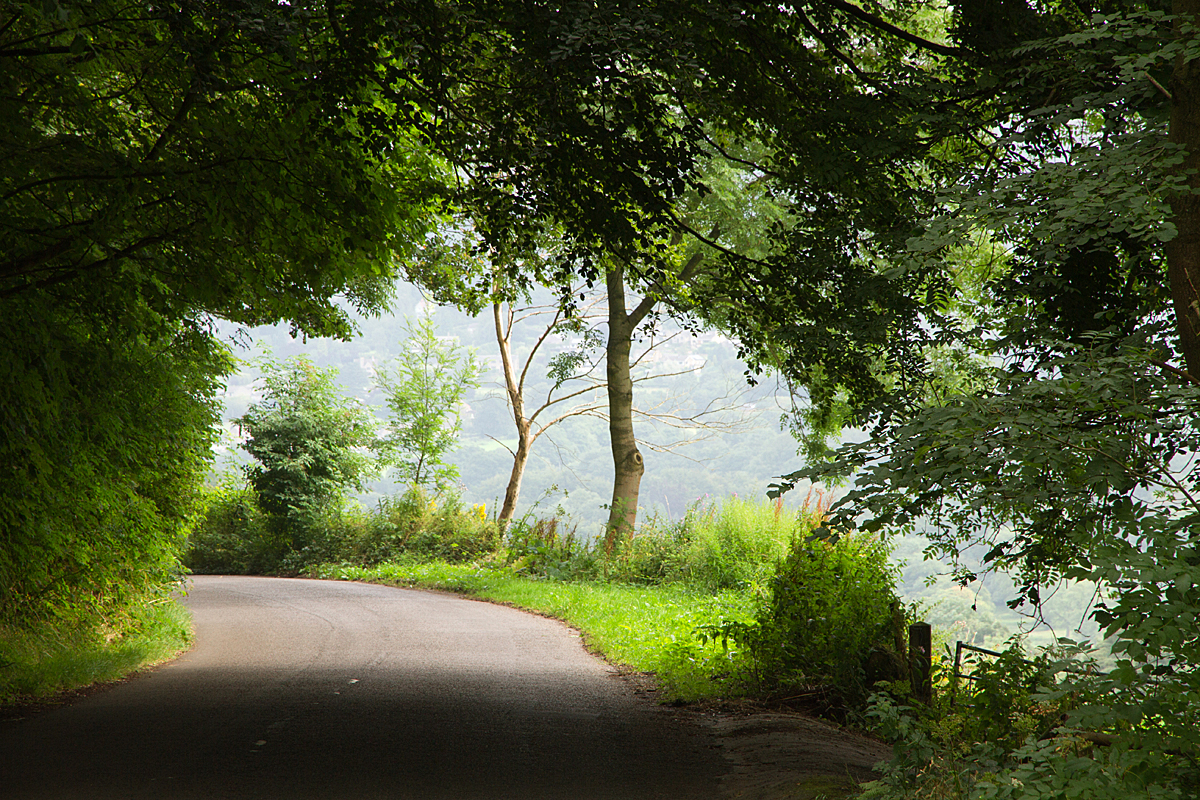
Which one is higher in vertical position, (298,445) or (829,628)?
(298,445)

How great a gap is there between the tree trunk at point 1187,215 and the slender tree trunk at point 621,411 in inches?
548

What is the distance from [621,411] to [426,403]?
12957mm

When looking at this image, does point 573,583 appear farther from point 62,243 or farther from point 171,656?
point 62,243

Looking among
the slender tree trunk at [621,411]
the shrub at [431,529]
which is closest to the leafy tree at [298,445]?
the shrub at [431,529]

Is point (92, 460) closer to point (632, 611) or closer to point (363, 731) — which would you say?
point (363, 731)

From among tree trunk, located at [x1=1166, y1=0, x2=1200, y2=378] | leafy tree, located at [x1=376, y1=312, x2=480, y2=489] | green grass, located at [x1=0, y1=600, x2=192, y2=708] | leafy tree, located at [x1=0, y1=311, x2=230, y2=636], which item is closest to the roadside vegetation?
leafy tree, located at [x1=0, y1=311, x2=230, y2=636]

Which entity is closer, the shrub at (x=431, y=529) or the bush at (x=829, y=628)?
the bush at (x=829, y=628)

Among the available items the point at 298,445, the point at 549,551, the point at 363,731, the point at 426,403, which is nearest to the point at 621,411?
the point at 549,551

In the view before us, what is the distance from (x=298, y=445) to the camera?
887 inches

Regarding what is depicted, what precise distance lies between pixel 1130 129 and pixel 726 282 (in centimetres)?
387

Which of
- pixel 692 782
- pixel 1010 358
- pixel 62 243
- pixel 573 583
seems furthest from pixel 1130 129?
pixel 573 583

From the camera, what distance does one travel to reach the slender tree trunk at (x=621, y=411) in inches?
704

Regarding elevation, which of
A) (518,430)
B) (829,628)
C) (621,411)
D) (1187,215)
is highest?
(518,430)

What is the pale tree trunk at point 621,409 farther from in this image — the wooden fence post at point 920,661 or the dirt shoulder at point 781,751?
the wooden fence post at point 920,661
